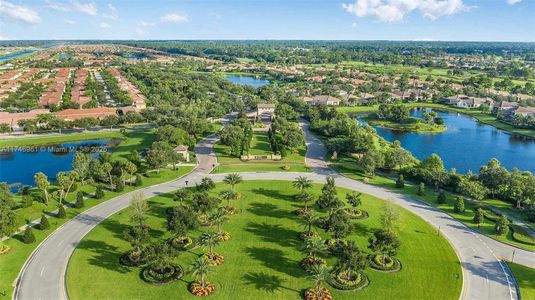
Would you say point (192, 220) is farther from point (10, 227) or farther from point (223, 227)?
point (10, 227)

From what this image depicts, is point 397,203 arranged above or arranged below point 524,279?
above

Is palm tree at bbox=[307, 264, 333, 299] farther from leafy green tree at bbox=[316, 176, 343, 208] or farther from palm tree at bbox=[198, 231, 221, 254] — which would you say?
leafy green tree at bbox=[316, 176, 343, 208]

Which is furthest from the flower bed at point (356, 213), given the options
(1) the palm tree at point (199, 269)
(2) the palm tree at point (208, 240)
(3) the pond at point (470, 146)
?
(3) the pond at point (470, 146)

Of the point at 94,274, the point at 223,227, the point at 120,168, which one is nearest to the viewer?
the point at 94,274

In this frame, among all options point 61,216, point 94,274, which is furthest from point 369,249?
point 61,216

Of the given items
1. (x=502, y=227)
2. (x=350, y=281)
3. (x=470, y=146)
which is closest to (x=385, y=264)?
(x=350, y=281)

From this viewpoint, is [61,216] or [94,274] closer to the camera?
[94,274]

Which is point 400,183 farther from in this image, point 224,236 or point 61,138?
point 61,138
